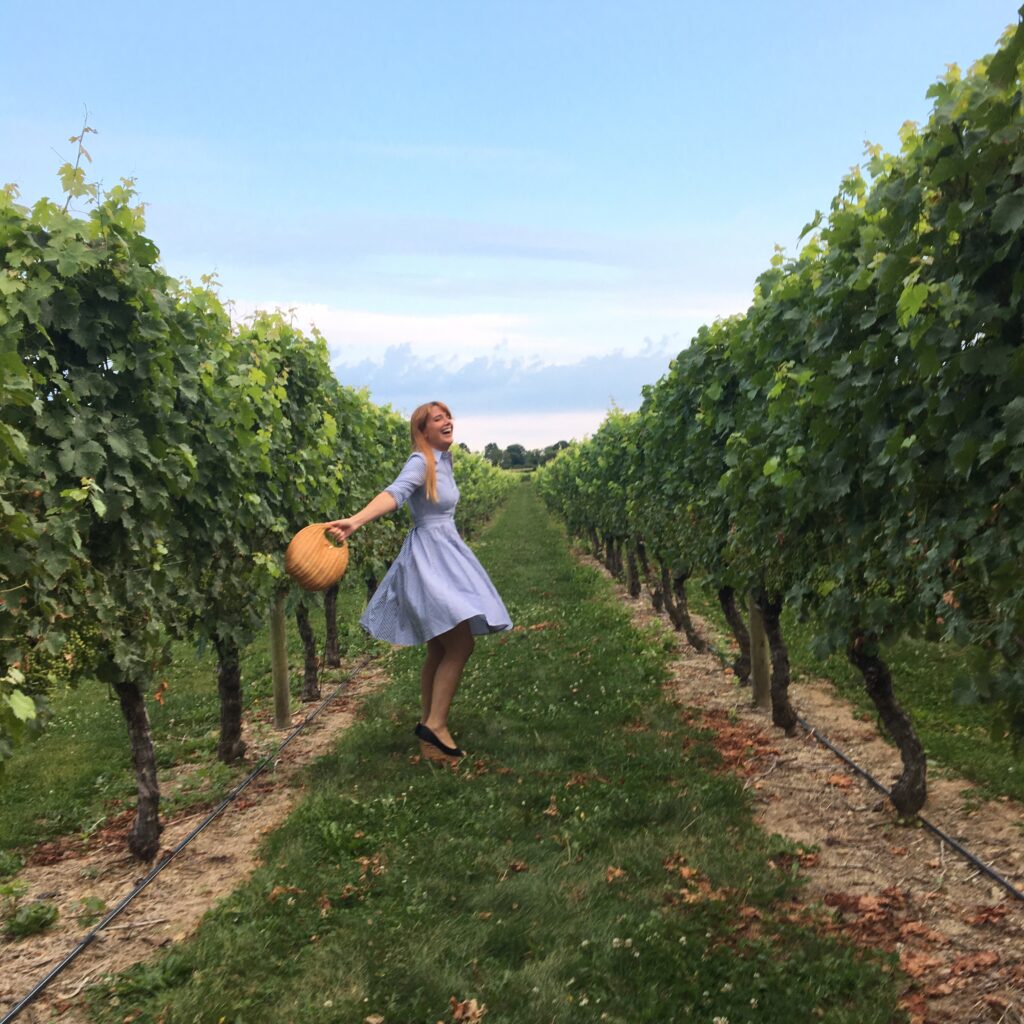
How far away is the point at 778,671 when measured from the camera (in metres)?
6.68

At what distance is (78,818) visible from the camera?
5645mm

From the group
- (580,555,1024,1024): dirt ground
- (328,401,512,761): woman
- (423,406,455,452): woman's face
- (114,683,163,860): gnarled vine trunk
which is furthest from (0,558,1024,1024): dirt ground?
(423,406,455,452): woman's face

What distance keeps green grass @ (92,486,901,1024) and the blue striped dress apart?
3.52 feet

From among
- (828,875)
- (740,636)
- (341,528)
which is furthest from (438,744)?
(740,636)

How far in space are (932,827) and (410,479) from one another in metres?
3.86

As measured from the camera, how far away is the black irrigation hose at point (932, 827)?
4.09 metres

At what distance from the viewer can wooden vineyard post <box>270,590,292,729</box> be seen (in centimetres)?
747

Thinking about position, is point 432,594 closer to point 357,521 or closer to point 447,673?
point 447,673

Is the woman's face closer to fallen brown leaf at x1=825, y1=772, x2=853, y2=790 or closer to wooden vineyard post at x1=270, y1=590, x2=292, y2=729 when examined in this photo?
wooden vineyard post at x1=270, y1=590, x2=292, y2=729

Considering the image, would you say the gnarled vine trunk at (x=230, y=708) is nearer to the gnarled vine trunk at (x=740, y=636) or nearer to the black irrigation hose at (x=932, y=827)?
the black irrigation hose at (x=932, y=827)

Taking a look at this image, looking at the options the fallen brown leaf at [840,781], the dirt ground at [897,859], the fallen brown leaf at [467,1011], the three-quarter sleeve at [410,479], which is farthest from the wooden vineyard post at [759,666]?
the fallen brown leaf at [467,1011]

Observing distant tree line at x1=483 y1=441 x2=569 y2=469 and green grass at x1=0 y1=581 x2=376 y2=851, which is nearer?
green grass at x1=0 y1=581 x2=376 y2=851

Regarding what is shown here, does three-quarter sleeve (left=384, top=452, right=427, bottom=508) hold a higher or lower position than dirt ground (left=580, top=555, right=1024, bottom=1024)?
higher

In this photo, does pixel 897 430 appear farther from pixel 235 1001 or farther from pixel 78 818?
pixel 78 818
